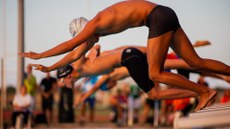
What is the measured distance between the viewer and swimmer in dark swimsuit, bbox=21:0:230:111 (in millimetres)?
6410

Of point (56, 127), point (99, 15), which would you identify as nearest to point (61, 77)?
point (99, 15)

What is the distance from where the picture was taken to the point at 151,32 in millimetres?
6543

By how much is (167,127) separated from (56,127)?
1837 millimetres

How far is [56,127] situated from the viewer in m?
12.2

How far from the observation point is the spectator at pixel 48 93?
40.1ft

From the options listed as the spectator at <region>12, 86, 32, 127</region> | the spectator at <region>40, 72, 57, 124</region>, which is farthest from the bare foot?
the spectator at <region>40, 72, 57, 124</region>

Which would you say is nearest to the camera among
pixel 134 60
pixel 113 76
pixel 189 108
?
pixel 134 60

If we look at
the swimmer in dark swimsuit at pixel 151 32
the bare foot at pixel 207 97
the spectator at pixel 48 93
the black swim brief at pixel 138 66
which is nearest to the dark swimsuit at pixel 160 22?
the swimmer in dark swimsuit at pixel 151 32

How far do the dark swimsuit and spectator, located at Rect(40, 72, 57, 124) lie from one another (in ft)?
19.3

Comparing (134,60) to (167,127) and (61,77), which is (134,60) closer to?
(61,77)

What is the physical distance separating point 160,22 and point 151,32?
0.39 ft

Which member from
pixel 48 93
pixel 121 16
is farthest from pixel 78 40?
pixel 48 93

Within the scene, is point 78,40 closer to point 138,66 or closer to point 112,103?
point 138,66

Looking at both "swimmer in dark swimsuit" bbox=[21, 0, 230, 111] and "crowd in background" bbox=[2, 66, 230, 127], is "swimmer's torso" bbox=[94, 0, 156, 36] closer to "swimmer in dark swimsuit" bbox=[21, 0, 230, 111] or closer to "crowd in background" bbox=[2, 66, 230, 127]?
"swimmer in dark swimsuit" bbox=[21, 0, 230, 111]
